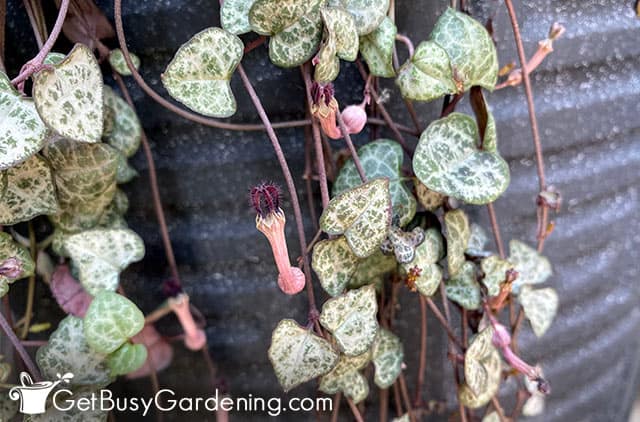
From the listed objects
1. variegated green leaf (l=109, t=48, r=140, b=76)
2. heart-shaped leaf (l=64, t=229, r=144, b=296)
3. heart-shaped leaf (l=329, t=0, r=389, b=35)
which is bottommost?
heart-shaped leaf (l=64, t=229, r=144, b=296)

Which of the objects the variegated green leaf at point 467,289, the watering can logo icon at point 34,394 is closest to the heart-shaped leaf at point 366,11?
the variegated green leaf at point 467,289

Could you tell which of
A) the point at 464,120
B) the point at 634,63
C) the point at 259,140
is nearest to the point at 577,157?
the point at 634,63

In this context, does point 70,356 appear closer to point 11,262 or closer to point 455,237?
point 11,262

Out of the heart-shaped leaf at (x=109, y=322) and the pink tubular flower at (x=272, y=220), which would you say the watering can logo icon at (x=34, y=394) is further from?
the pink tubular flower at (x=272, y=220)

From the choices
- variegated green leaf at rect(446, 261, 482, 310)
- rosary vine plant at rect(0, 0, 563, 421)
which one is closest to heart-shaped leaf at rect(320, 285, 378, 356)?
rosary vine plant at rect(0, 0, 563, 421)

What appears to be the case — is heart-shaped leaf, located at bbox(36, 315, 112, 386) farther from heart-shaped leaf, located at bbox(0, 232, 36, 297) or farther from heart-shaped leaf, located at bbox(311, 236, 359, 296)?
heart-shaped leaf, located at bbox(311, 236, 359, 296)

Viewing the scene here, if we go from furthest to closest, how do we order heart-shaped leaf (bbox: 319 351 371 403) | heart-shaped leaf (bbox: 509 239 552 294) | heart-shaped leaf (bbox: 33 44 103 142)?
heart-shaped leaf (bbox: 509 239 552 294), heart-shaped leaf (bbox: 319 351 371 403), heart-shaped leaf (bbox: 33 44 103 142)

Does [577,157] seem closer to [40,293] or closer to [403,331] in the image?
[403,331]
